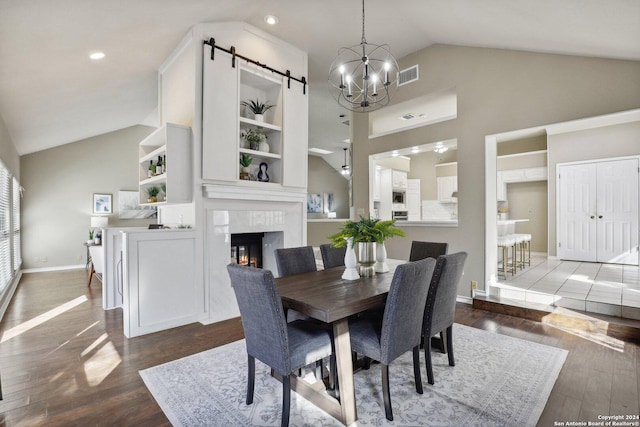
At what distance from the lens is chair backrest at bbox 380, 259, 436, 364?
1835mm

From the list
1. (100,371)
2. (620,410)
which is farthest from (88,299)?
(620,410)

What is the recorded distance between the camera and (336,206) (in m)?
12.1

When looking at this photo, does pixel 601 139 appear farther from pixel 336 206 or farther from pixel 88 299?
pixel 88 299

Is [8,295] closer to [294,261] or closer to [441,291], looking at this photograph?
[294,261]

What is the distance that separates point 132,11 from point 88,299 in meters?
3.99

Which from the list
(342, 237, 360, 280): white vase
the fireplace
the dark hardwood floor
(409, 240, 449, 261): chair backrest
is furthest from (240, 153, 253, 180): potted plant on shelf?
(409, 240, 449, 261): chair backrest

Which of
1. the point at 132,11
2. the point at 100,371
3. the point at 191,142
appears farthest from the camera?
the point at 191,142

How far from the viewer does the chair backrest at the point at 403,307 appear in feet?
6.02

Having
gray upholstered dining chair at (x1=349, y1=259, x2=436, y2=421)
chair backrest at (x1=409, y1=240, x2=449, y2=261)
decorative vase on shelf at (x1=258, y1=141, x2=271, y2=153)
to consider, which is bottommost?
gray upholstered dining chair at (x1=349, y1=259, x2=436, y2=421)

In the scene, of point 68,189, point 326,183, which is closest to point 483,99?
point 326,183

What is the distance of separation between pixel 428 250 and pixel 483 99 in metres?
2.35

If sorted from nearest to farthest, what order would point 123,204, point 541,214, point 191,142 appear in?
1. point 191,142
2. point 541,214
3. point 123,204

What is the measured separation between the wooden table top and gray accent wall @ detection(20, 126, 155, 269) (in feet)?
24.8

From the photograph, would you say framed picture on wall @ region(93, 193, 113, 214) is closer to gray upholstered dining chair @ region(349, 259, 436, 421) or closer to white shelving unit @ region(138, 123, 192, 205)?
white shelving unit @ region(138, 123, 192, 205)
